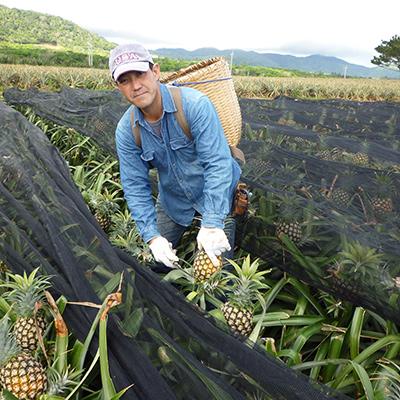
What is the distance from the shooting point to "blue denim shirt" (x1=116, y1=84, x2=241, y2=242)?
1.86m

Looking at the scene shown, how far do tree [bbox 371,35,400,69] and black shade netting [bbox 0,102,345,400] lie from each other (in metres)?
30.1

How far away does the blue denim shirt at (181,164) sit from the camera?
1860mm

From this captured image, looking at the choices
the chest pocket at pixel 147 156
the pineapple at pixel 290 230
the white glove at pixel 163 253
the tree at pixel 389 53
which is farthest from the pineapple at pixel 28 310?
the tree at pixel 389 53

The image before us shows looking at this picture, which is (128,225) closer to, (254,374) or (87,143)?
(254,374)

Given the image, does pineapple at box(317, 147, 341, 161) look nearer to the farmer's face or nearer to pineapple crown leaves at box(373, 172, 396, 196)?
pineapple crown leaves at box(373, 172, 396, 196)

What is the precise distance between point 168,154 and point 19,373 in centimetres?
113

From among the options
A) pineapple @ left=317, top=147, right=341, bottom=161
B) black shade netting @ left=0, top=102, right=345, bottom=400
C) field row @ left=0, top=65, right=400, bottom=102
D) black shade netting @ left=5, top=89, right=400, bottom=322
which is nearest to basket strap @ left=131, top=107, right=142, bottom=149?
black shade netting @ left=0, top=102, right=345, bottom=400

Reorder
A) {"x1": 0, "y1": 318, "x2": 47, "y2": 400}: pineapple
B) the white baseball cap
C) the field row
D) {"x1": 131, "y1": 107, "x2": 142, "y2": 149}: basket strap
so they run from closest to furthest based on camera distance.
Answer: {"x1": 0, "y1": 318, "x2": 47, "y2": 400}: pineapple < the white baseball cap < {"x1": 131, "y1": 107, "x2": 142, "y2": 149}: basket strap < the field row

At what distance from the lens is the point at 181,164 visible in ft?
6.79

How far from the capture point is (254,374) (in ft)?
3.56

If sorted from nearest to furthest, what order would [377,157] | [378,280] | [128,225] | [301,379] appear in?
[301,379] → [378,280] → [128,225] → [377,157]

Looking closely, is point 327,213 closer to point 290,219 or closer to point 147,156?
point 290,219

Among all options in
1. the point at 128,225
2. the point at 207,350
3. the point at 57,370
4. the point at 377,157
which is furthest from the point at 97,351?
the point at 377,157

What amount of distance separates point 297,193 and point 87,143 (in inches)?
101
